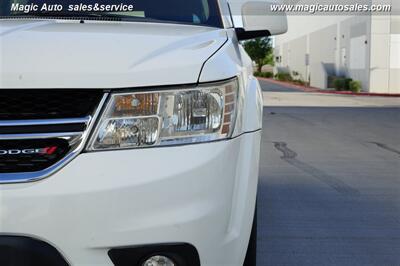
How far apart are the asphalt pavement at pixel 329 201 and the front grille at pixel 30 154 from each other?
2.07 metres

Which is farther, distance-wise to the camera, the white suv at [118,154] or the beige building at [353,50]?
the beige building at [353,50]

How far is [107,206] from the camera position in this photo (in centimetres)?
183

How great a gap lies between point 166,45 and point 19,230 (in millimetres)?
896

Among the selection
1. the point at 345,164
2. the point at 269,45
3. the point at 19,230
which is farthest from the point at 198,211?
the point at 269,45

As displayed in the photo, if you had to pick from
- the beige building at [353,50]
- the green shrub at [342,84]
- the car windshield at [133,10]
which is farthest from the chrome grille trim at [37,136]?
the green shrub at [342,84]

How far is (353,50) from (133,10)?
32096 mm

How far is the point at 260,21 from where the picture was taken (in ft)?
10.6

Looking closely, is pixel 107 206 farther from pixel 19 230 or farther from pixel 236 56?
pixel 236 56

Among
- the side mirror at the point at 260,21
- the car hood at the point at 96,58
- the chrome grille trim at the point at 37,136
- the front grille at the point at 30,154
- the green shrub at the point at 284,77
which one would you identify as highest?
the side mirror at the point at 260,21

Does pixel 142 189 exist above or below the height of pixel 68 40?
below

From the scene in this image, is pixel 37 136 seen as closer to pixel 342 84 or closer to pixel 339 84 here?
pixel 342 84

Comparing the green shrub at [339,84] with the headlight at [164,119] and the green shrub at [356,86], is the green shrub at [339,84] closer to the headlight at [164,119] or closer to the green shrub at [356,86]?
the green shrub at [356,86]

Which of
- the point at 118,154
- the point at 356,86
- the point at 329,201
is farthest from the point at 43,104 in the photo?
the point at 356,86

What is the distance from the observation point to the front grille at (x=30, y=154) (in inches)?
72.5
